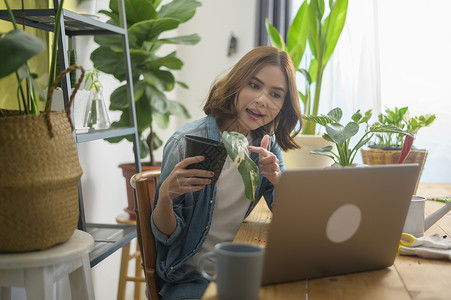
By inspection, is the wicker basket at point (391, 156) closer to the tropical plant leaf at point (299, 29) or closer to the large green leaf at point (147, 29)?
the tropical plant leaf at point (299, 29)

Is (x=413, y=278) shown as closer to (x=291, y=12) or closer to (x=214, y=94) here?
(x=214, y=94)

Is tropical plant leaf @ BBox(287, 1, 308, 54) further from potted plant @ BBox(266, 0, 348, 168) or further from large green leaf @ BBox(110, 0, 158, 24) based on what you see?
large green leaf @ BBox(110, 0, 158, 24)

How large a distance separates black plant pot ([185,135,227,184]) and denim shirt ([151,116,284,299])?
29 centimetres

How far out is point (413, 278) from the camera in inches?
34.0

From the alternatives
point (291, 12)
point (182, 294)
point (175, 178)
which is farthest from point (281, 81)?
point (291, 12)

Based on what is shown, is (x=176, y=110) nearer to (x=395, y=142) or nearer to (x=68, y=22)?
(x=68, y=22)

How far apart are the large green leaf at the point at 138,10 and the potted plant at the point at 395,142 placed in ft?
3.54

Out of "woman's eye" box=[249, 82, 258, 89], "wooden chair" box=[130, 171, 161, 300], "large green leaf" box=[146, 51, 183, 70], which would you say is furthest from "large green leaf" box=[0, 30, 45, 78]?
"large green leaf" box=[146, 51, 183, 70]

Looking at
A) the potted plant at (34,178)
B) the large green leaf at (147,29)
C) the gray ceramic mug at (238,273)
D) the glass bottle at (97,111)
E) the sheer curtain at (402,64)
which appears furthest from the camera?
the sheer curtain at (402,64)

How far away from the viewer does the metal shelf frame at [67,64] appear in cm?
142

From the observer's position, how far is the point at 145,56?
218cm

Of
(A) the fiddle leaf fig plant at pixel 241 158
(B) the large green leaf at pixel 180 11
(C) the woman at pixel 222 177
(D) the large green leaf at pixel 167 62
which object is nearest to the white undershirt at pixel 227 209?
(C) the woman at pixel 222 177

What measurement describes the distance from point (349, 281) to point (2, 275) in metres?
0.72

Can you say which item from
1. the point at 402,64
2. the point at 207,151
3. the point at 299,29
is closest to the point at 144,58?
the point at 299,29
